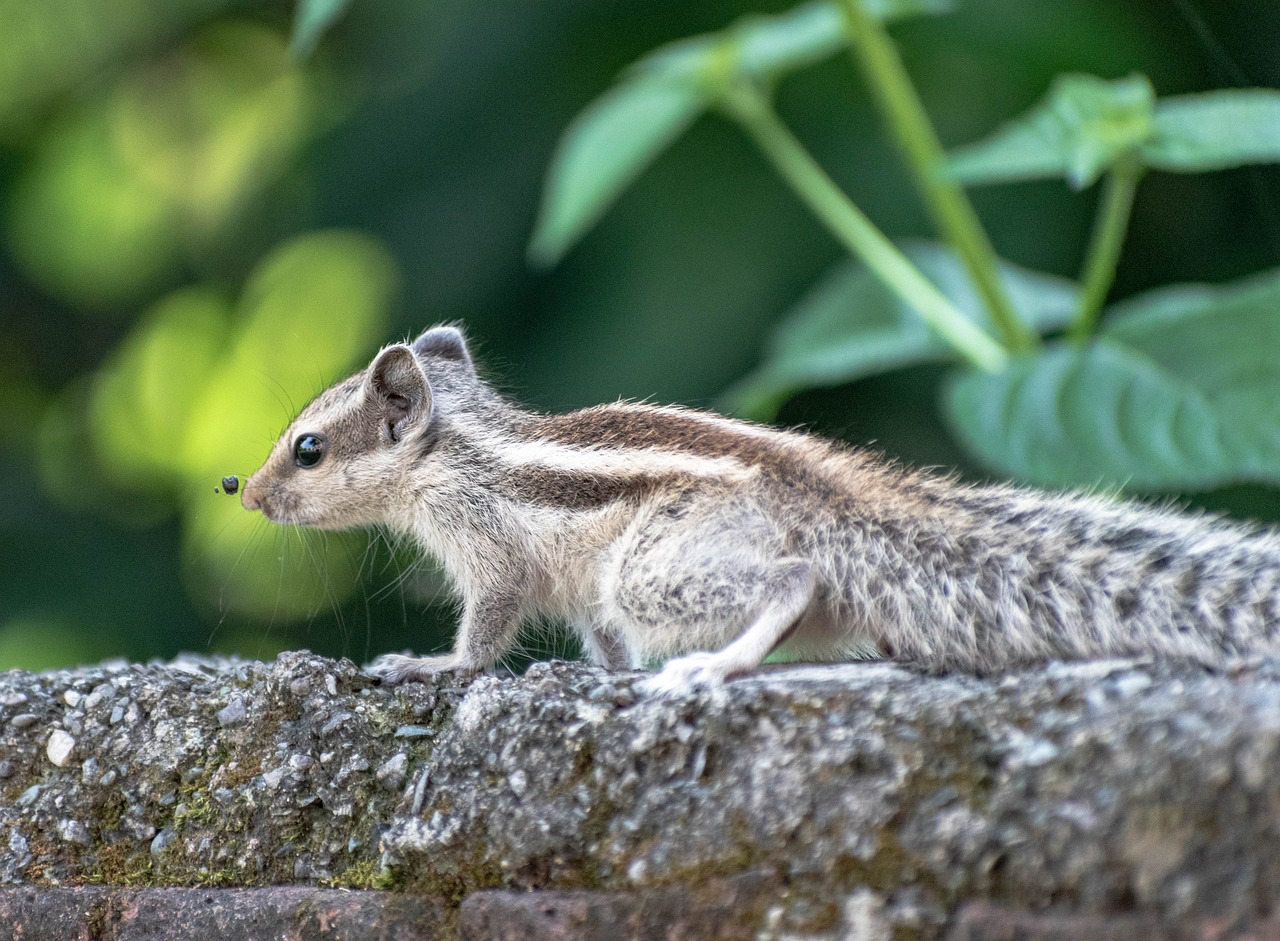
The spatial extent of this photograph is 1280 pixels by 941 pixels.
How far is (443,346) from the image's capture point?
3.43 m

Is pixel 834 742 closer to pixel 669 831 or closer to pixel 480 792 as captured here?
pixel 669 831

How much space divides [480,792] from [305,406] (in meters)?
1.53

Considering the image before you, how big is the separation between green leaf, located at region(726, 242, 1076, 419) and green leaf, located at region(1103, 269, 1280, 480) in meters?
0.58

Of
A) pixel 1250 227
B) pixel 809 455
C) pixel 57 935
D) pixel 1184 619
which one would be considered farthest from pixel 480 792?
pixel 1250 227

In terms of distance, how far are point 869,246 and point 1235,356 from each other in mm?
967

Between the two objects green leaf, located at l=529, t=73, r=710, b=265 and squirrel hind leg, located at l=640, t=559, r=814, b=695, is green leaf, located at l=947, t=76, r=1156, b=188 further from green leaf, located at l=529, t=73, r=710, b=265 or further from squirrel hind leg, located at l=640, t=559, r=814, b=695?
squirrel hind leg, located at l=640, t=559, r=814, b=695

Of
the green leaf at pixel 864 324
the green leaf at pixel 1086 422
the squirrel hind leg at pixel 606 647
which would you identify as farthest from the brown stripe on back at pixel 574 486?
the green leaf at pixel 864 324

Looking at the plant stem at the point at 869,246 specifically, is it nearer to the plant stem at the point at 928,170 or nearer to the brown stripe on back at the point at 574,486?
the plant stem at the point at 928,170

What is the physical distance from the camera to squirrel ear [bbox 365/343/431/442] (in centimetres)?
311

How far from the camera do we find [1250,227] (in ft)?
14.6

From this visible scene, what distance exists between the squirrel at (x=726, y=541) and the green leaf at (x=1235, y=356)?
2.76 feet

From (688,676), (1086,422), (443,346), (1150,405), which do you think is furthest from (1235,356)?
(443,346)

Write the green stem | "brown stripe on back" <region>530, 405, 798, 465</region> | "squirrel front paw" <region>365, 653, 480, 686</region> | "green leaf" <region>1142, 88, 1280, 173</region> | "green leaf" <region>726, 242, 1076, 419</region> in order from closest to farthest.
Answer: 1. "squirrel front paw" <region>365, 653, 480, 686</region>
2. "brown stripe on back" <region>530, 405, 798, 465</region>
3. "green leaf" <region>1142, 88, 1280, 173</region>
4. the green stem
5. "green leaf" <region>726, 242, 1076, 419</region>

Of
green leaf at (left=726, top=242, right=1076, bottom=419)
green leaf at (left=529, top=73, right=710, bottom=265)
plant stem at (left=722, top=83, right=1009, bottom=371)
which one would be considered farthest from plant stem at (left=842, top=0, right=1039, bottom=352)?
green leaf at (left=529, top=73, right=710, bottom=265)
